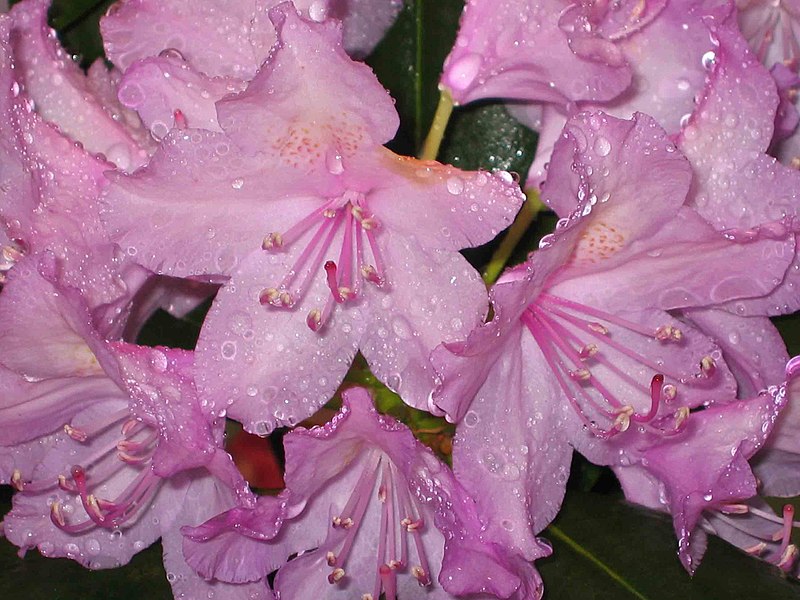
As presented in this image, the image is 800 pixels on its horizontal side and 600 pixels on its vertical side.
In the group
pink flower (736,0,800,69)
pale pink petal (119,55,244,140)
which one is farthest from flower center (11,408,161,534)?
pink flower (736,0,800,69)

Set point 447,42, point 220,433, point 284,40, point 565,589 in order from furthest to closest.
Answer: point 447,42, point 565,589, point 220,433, point 284,40

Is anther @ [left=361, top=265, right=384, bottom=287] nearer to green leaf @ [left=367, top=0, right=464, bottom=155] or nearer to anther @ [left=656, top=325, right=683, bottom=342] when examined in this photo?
anther @ [left=656, top=325, right=683, bottom=342]

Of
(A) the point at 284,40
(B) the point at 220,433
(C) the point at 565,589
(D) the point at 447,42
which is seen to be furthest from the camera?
(D) the point at 447,42

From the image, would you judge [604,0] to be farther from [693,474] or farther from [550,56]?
[693,474]

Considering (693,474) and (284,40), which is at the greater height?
(284,40)

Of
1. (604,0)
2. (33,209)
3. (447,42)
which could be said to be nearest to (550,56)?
(604,0)

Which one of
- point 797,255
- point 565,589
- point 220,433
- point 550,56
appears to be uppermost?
point 550,56

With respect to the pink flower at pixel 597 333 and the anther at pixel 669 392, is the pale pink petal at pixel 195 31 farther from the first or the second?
the anther at pixel 669 392
